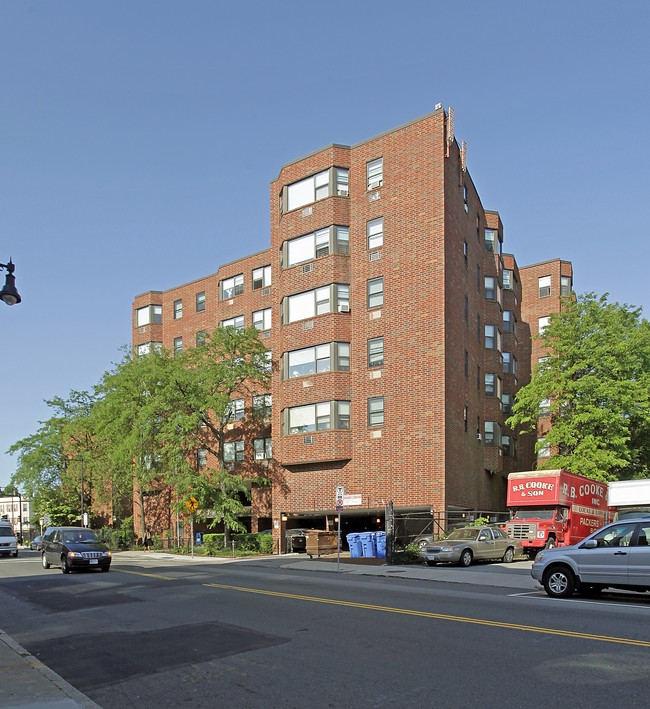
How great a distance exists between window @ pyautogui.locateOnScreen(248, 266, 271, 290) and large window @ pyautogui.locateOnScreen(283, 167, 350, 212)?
8153 mm

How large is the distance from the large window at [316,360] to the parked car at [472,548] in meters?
11.6

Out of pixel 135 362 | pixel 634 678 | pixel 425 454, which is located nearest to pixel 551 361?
pixel 425 454

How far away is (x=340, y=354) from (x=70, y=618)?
22.6m

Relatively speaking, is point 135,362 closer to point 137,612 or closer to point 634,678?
point 137,612

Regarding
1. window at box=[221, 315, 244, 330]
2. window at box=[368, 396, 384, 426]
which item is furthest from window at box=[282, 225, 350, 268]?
window at box=[221, 315, 244, 330]

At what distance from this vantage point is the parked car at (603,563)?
13500mm

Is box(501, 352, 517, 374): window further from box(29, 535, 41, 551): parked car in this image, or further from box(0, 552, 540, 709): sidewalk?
box(29, 535, 41, 551): parked car

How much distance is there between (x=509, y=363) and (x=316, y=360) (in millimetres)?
17815

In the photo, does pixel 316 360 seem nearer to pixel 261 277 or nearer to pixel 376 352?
pixel 376 352

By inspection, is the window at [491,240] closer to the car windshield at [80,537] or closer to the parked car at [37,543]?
the car windshield at [80,537]

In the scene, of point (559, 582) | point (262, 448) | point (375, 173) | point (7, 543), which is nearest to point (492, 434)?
point (262, 448)

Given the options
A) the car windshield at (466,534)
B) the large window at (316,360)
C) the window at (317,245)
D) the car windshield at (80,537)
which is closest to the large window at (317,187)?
the window at (317,245)

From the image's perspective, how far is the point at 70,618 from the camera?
1349cm

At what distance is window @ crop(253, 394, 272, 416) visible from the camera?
4094 centimetres
